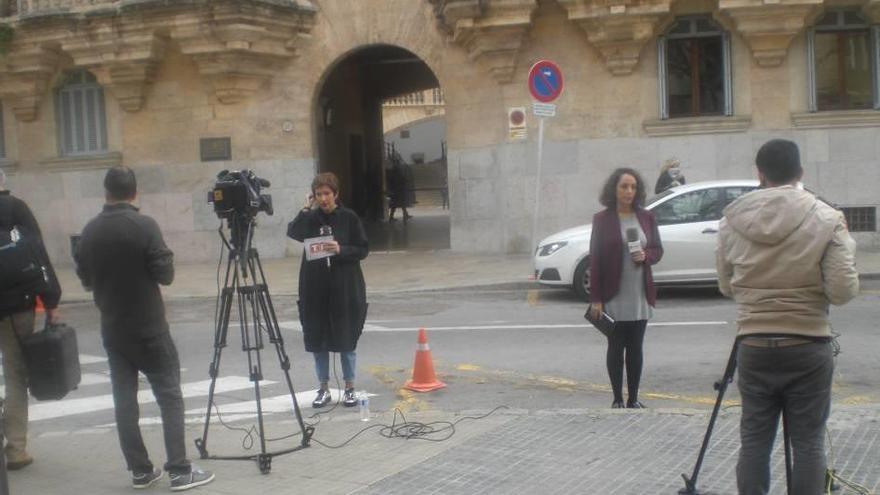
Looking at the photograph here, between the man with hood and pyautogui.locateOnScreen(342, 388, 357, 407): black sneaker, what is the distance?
413 cm

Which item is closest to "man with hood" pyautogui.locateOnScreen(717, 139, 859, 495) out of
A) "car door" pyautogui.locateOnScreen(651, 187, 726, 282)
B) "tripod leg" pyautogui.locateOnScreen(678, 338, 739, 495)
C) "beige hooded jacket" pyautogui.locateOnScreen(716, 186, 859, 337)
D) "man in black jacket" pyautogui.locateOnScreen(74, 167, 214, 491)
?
"beige hooded jacket" pyautogui.locateOnScreen(716, 186, 859, 337)

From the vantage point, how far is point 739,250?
15.9 ft

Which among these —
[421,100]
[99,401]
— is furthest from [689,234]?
[421,100]

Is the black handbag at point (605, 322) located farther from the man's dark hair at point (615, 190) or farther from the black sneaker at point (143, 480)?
the black sneaker at point (143, 480)

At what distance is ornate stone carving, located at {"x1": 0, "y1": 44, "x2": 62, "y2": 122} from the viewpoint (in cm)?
2080

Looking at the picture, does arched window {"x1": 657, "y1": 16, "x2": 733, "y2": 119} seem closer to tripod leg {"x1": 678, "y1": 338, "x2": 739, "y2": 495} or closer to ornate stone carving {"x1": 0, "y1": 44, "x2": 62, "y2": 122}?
ornate stone carving {"x1": 0, "y1": 44, "x2": 62, "y2": 122}

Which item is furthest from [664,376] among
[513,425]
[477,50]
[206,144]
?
[206,144]

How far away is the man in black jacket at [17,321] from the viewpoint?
6668 millimetres

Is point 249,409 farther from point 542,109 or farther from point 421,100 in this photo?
point 421,100

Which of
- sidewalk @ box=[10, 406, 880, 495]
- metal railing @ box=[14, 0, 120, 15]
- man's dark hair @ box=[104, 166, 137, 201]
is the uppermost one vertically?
metal railing @ box=[14, 0, 120, 15]

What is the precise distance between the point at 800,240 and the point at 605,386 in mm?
4693

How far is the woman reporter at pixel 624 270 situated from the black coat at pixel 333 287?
1.86m

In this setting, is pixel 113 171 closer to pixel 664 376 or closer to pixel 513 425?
pixel 513 425

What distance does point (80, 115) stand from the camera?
2177 centimetres
